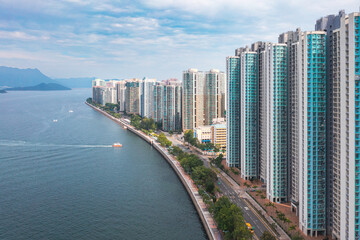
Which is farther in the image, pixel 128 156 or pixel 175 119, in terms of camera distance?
pixel 175 119

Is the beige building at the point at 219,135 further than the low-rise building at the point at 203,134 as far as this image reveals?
No

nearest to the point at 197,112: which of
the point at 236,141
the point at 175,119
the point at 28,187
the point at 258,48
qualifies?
the point at 175,119

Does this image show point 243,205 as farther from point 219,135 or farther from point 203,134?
point 203,134

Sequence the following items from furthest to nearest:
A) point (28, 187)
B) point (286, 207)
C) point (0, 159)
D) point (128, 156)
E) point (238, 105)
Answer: point (128, 156)
point (0, 159)
point (238, 105)
point (28, 187)
point (286, 207)

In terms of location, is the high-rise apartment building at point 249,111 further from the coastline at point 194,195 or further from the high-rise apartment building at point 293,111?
the coastline at point 194,195

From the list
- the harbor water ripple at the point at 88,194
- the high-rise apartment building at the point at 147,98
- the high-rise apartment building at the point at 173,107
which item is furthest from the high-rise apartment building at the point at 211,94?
the high-rise apartment building at the point at 147,98

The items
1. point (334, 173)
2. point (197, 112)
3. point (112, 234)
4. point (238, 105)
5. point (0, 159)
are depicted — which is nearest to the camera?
point (334, 173)

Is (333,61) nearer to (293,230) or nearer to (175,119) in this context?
(293,230)
